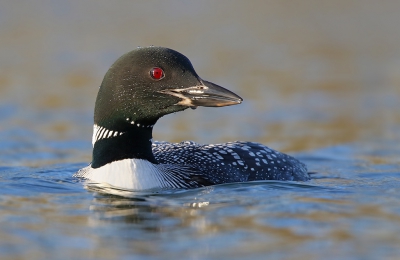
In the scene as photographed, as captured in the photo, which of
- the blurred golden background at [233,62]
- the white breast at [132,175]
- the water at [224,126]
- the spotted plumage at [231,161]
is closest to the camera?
the water at [224,126]

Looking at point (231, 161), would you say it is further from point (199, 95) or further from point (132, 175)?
point (132, 175)

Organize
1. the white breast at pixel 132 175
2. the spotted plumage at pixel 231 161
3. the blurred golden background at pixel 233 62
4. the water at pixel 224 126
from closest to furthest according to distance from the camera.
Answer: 1. the water at pixel 224 126
2. the white breast at pixel 132 175
3. the spotted plumage at pixel 231 161
4. the blurred golden background at pixel 233 62

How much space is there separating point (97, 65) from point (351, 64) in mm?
4693

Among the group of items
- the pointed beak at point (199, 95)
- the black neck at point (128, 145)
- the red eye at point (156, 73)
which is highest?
the red eye at point (156, 73)

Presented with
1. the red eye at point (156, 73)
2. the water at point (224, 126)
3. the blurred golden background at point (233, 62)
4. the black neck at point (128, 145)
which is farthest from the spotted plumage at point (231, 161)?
the blurred golden background at point (233, 62)

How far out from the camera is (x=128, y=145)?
22.4 ft

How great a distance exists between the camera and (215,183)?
7000 millimetres

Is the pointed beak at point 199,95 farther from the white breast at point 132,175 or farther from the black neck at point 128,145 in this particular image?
the white breast at point 132,175

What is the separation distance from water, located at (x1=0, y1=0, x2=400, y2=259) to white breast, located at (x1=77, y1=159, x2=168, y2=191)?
0.12m

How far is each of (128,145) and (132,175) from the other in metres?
0.26

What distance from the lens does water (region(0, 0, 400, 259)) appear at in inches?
213

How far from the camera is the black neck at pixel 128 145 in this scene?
22.4 ft

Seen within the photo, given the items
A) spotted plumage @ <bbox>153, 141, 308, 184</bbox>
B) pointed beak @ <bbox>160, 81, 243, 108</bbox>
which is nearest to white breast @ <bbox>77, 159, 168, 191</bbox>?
spotted plumage @ <bbox>153, 141, 308, 184</bbox>

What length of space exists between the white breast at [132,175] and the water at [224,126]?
118 mm
